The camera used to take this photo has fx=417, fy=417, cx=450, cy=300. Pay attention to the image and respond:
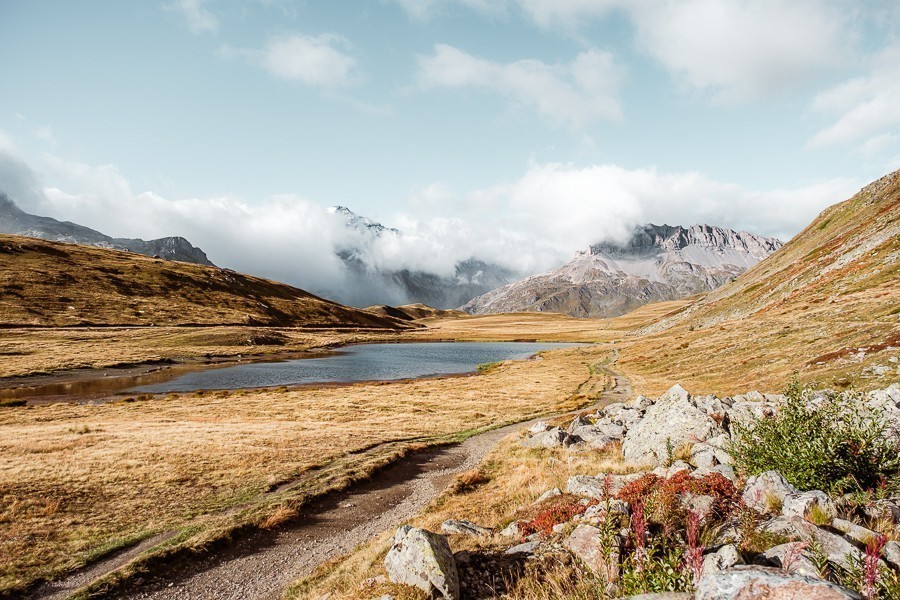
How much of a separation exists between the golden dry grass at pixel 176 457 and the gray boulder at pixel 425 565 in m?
11.7

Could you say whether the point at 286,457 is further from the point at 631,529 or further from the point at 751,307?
the point at 751,307

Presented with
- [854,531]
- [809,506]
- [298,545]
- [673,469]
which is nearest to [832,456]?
[809,506]

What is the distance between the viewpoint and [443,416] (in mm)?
48125

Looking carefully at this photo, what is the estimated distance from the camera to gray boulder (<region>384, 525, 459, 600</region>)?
9.88m

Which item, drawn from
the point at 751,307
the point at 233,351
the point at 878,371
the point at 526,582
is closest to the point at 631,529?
the point at 526,582

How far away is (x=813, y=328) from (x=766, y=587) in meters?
59.5

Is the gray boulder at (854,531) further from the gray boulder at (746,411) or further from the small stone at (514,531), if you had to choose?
the gray boulder at (746,411)

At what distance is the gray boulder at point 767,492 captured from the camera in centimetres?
1084

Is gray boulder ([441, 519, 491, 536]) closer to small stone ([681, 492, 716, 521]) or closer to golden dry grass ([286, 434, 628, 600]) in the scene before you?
golden dry grass ([286, 434, 628, 600])

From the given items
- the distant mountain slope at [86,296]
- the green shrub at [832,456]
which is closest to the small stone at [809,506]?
the green shrub at [832,456]

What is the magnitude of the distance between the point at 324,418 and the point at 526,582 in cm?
4083

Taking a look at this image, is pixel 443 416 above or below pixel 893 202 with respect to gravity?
below

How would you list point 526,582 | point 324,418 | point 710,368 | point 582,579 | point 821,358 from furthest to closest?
Result: point 710,368, point 324,418, point 821,358, point 526,582, point 582,579

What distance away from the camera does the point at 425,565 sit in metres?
10.1
